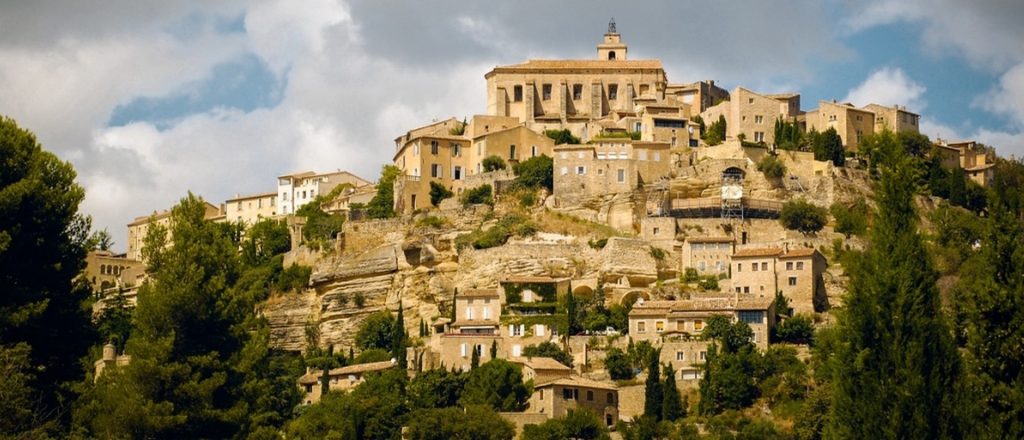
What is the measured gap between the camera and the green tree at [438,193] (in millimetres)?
89562

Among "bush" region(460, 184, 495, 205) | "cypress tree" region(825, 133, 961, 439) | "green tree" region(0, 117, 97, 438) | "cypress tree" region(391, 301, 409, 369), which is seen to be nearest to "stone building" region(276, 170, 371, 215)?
"bush" region(460, 184, 495, 205)

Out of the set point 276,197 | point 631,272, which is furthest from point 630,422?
point 276,197

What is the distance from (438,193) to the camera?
8988 centimetres

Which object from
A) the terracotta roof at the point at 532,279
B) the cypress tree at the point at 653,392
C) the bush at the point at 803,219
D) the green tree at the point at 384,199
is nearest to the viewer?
the cypress tree at the point at 653,392

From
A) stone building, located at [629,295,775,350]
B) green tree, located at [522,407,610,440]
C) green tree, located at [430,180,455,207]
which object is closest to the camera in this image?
green tree, located at [522,407,610,440]

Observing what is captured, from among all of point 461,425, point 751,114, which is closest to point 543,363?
point 461,425

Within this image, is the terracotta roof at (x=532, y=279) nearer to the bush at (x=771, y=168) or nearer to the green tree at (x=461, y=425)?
the bush at (x=771, y=168)

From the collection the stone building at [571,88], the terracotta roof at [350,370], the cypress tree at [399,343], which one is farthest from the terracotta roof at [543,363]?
the stone building at [571,88]

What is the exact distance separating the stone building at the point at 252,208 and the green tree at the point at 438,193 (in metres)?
25.2

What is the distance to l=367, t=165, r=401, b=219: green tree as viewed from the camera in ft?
299

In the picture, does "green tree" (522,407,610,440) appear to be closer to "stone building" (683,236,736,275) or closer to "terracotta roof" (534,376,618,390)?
"terracotta roof" (534,376,618,390)

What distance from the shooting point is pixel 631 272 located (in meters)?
78.4

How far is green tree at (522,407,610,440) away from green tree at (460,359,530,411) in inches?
108

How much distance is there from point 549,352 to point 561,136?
23.0 m
